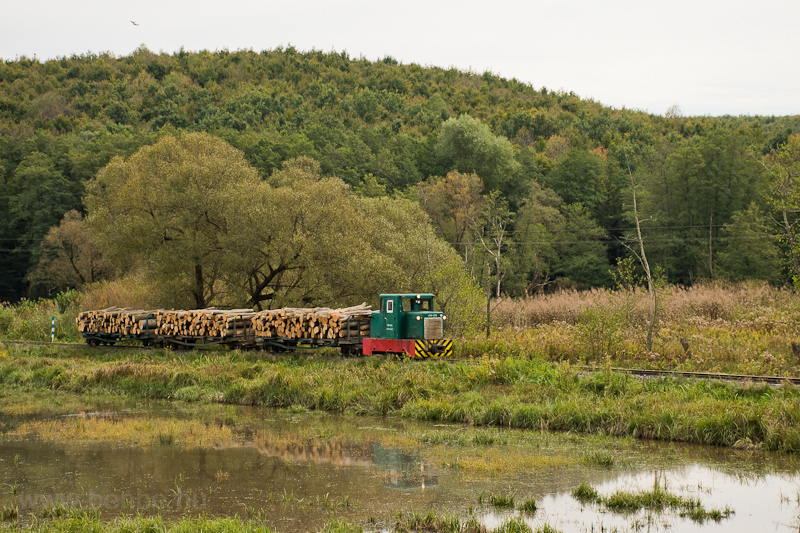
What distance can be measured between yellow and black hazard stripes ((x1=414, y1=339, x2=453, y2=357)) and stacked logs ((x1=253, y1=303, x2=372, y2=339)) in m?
3.16

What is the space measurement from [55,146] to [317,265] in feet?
198

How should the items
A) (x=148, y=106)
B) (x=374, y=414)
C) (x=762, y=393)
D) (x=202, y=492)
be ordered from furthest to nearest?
(x=148, y=106) < (x=374, y=414) < (x=762, y=393) < (x=202, y=492)

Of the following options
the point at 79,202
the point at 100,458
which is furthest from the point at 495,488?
the point at 79,202

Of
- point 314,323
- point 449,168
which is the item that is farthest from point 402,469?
point 449,168

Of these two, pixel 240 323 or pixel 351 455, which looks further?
pixel 240 323

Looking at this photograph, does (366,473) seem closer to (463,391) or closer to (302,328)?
(463,391)

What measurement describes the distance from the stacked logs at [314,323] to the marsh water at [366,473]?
856 centimetres

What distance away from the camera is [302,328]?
2684 centimetres

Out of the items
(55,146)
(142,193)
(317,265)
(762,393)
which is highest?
(55,146)

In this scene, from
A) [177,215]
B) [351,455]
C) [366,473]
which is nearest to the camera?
[366,473]

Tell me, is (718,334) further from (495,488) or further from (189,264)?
(189,264)

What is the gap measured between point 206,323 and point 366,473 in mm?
17951

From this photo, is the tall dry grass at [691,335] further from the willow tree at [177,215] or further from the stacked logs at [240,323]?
the willow tree at [177,215]

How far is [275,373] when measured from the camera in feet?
70.9
